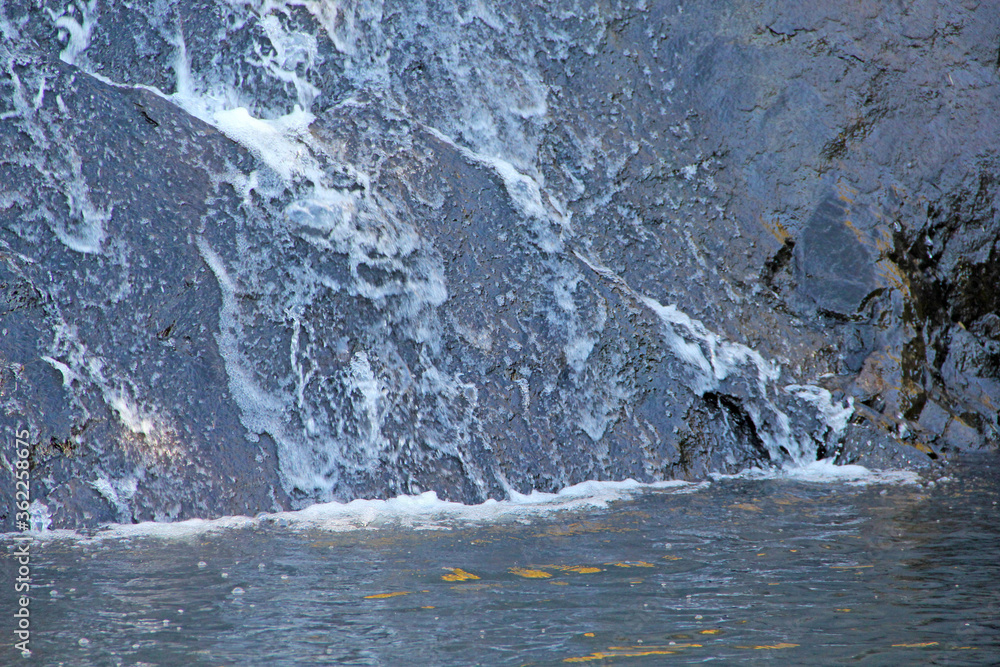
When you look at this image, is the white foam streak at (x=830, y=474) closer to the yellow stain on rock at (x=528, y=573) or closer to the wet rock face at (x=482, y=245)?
the wet rock face at (x=482, y=245)

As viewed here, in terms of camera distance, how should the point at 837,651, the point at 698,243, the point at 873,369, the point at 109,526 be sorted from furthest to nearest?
the point at 698,243, the point at 873,369, the point at 109,526, the point at 837,651

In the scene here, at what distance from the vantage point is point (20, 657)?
9.47 ft

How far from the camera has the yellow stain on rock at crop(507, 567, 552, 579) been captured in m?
3.74

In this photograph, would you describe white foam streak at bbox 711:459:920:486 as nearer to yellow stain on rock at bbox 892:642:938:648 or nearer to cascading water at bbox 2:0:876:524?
cascading water at bbox 2:0:876:524

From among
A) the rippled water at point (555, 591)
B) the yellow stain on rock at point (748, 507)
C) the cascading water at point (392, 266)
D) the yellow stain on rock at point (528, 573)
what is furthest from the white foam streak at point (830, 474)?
the yellow stain on rock at point (528, 573)

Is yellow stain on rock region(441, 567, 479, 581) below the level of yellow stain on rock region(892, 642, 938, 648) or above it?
above

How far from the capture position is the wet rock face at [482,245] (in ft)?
18.7

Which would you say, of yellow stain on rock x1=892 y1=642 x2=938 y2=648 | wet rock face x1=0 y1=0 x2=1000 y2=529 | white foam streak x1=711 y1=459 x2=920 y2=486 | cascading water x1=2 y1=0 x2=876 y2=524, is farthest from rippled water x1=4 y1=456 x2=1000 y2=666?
wet rock face x1=0 y1=0 x2=1000 y2=529

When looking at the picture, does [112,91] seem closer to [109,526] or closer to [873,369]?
[109,526]

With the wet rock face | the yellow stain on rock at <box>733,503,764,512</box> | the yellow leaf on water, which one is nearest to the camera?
the yellow leaf on water

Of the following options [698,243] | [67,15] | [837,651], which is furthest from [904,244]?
[67,15]

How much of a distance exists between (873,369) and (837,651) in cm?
459

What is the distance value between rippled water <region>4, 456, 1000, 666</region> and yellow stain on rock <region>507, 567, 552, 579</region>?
1cm

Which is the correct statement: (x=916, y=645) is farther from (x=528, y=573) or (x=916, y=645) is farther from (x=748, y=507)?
(x=748, y=507)
